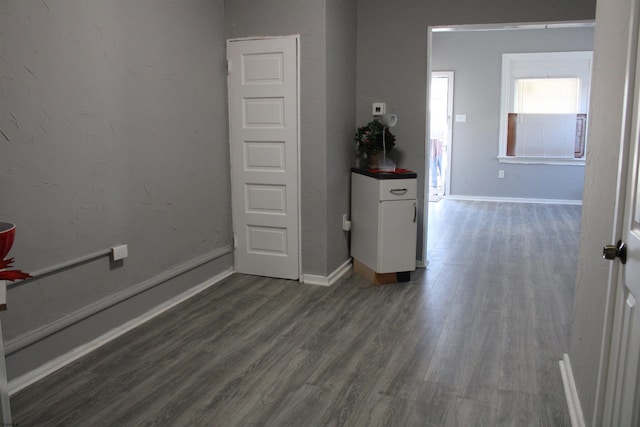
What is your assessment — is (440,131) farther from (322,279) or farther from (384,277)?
(322,279)

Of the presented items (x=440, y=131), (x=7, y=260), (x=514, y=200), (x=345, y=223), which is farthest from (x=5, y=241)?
(x=440, y=131)

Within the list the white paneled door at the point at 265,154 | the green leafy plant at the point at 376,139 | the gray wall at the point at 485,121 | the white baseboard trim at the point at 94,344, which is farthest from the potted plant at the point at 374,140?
the gray wall at the point at 485,121

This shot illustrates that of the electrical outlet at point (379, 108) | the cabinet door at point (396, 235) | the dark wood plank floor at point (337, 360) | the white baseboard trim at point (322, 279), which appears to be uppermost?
the electrical outlet at point (379, 108)

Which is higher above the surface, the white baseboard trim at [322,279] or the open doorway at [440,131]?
the open doorway at [440,131]

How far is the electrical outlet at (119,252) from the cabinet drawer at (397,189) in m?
1.81

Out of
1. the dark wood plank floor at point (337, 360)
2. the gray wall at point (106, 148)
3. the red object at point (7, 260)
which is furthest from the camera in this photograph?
the gray wall at point (106, 148)

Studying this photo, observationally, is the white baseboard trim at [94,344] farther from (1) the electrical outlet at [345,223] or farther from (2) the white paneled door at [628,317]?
(2) the white paneled door at [628,317]

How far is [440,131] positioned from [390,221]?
5210mm

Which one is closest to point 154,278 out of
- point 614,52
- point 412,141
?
point 412,141

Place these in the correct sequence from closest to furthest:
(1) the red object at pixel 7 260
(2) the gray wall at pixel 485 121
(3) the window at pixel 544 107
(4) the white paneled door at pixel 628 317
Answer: (4) the white paneled door at pixel 628 317 → (1) the red object at pixel 7 260 → (3) the window at pixel 544 107 → (2) the gray wall at pixel 485 121

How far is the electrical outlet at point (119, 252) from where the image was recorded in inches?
114

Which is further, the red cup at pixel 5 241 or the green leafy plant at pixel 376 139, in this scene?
the green leafy plant at pixel 376 139

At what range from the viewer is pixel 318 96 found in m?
3.76

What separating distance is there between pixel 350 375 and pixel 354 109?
2.53 meters
